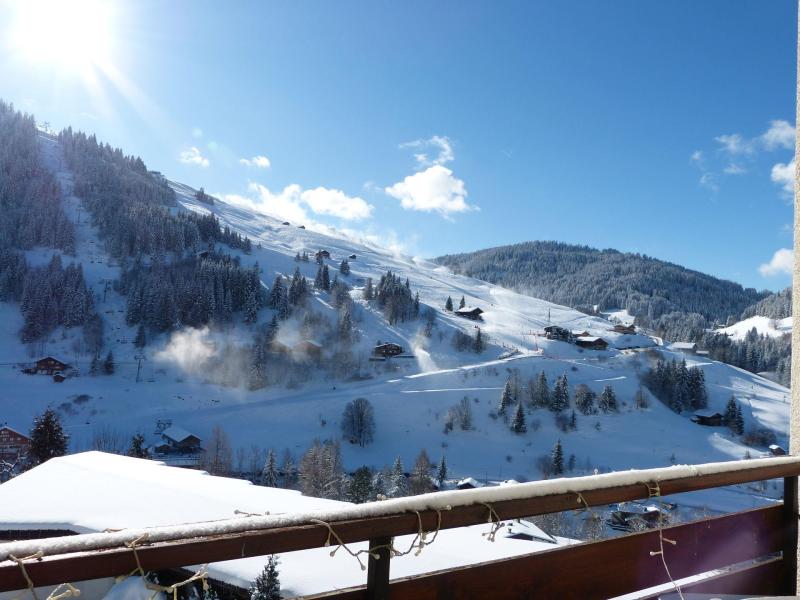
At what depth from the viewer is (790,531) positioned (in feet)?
6.56

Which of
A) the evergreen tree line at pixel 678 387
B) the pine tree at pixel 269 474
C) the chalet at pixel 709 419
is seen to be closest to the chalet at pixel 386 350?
the evergreen tree line at pixel 678 387

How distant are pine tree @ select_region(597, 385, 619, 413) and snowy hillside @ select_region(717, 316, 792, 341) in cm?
7619

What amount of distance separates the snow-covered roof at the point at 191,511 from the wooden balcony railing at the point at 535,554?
201cm

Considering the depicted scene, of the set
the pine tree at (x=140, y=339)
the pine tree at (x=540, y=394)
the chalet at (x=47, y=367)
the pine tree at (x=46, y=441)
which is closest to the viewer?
the pine tree at (x=46, y=441)

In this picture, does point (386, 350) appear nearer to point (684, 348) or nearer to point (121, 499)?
point (121, 499)

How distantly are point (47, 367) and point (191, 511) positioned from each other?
51.2m

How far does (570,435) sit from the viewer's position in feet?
127

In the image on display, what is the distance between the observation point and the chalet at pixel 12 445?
977 inches

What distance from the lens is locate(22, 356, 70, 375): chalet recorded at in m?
45.5

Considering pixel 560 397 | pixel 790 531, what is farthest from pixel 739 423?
pixel 790 531

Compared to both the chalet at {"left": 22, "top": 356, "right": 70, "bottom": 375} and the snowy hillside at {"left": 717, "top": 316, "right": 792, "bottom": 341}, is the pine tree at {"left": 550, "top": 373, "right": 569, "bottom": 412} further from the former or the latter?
the snowy hillside at {"left": 717, "top": 316, "right": 792, "bottom": 341}

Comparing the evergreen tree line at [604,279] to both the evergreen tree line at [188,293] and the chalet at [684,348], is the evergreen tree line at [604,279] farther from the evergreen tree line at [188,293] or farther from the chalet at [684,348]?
the evergreen tree line at [188,293]

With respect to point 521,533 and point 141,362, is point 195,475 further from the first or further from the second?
point 141,362

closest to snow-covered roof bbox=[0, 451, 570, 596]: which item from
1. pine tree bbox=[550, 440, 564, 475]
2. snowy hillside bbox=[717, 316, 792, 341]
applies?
pine tree bbox=[550, 440, 564, 475]
